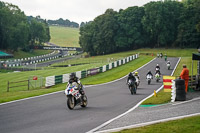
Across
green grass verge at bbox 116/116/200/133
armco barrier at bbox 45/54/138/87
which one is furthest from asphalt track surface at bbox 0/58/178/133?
armco barrier at bbox 45/54/138/87

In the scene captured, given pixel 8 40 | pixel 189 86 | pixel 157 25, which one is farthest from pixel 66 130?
pixel 8 40

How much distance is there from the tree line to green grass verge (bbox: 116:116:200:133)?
96.4 metres

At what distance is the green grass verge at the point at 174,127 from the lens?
29.3 ft

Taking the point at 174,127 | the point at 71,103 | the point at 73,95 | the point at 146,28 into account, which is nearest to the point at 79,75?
the point at 71,103

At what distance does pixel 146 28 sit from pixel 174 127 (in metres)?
103

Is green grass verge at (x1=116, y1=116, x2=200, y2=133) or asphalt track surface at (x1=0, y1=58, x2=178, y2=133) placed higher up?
green grass verge at (x1=116, y1=116, x2=200, y2=133)

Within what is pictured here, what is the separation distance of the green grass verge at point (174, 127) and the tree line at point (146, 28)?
96.4 meters

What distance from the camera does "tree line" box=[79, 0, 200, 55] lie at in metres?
105

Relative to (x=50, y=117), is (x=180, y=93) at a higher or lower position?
higher

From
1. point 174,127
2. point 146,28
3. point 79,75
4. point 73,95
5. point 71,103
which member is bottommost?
point 79,75

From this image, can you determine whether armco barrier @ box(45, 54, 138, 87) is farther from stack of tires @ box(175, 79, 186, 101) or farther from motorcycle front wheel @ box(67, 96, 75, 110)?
stack of tires @ box(175, 79, 186, 101)

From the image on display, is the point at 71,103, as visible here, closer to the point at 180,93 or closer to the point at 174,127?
the point at 180,93

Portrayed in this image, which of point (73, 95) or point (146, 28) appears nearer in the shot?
point (73, 95)

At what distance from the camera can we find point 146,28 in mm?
110250
